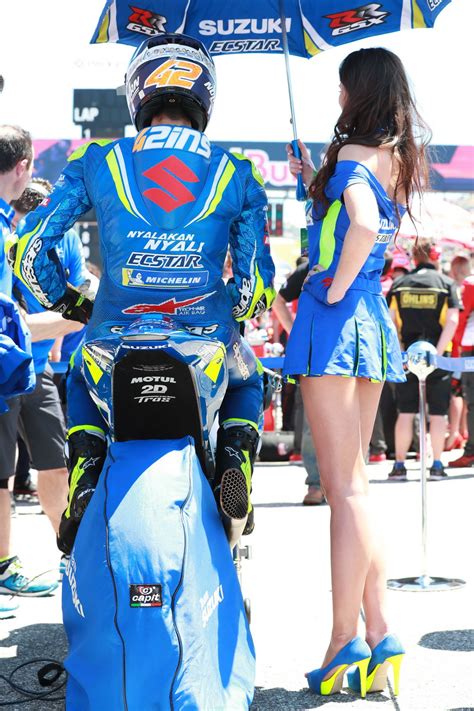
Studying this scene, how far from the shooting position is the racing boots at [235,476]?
3.22 metres

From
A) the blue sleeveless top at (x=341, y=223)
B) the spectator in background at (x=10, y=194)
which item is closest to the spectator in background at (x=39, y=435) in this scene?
the spectator in background at (x=10, y=194)

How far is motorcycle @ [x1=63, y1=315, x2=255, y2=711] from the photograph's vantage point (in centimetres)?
282

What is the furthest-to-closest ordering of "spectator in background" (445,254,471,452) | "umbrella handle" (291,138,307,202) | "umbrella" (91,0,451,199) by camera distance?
1. "spectator in background" (445,254,471,452)
2. "umbrella" (91,0,451,199)
3. "umbrella handle" (291,138,307,202)

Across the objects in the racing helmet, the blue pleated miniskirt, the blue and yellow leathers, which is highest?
the racing helmet

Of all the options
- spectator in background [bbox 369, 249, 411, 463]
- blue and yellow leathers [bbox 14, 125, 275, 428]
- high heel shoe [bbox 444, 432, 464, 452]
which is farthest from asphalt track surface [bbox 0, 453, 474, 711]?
high heel shoe [bbox 444, 432, 464, 452]

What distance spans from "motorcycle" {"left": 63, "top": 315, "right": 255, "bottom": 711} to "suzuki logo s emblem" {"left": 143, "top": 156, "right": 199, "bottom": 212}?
1.31 feet

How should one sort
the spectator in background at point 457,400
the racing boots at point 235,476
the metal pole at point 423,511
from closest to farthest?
the racing boots at point 235,476 → the metal pole at point 423,511 → the spectator in background at point 457,400

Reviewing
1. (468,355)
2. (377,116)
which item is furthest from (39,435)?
(468,355)

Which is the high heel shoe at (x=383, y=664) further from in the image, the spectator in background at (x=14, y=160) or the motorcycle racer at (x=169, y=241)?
the spectator in background at (x=14, y=160)

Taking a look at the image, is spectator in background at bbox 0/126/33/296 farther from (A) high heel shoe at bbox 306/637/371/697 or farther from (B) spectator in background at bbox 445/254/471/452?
(B) spectator in background at bbox 445/254/471/452

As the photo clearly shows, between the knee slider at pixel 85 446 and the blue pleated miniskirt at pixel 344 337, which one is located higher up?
the blue pleated miniskirt at pixel 344 337

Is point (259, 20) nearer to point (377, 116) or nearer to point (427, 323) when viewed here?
point (377, 116)

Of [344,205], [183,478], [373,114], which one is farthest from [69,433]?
[373,114]

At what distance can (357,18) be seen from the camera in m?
4.99
